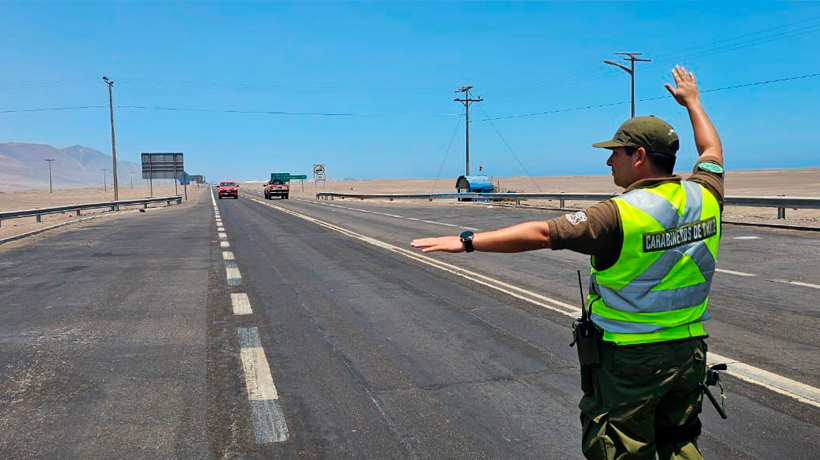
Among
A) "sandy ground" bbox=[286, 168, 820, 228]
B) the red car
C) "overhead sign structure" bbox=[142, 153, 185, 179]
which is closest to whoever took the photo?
"sandy ground" bbox=[286, 168, 820, 228]

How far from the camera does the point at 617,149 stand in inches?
106

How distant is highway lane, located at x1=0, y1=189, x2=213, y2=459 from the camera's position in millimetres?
4262

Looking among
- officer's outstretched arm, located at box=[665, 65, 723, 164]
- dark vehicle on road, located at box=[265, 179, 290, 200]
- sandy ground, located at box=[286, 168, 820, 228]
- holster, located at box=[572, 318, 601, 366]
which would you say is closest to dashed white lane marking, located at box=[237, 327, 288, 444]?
holster, located at box=[572, 318, 601, 366]

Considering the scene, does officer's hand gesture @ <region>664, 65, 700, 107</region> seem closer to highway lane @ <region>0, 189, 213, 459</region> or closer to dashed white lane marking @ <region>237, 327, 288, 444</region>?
dashed white lane marking @ <region>237, 327, 288, 444</region>

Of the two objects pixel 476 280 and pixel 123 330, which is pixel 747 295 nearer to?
pixel 476 280

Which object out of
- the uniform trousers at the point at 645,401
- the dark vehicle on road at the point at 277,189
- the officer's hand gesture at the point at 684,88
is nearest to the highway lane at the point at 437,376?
the uniform trousers at the point at 645,401

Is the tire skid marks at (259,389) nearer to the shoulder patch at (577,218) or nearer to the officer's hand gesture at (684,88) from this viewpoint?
the shoulder patch at (577,218)

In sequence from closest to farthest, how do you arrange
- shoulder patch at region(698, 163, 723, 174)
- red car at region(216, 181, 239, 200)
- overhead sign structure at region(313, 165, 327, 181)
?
1. shoulder patch at region(698, 163, 723, 174)
2. red car at region(216, 181, 239, 200)
3. overhead sign structure at region(313, 165, 327, 181)

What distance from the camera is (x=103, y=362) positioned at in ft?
19.9

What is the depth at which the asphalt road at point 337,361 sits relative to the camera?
13.8 ft

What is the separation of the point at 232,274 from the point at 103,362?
553 centimetres

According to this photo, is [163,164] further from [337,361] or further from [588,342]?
[588,342]

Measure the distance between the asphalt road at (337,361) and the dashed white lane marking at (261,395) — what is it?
0.02 metres

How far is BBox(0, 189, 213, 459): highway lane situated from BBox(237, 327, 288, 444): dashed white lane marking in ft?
1.15
